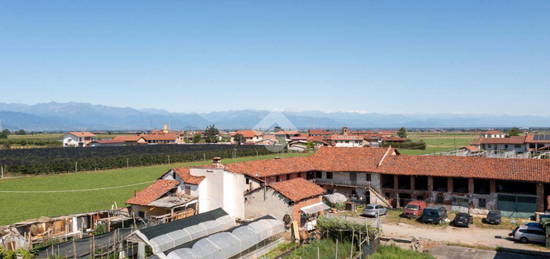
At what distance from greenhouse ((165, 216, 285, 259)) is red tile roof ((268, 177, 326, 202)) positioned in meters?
3.58

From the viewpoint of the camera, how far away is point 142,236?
20.1 meters

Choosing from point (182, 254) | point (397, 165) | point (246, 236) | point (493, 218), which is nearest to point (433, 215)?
point (493, 218)

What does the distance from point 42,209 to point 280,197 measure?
1909 cm

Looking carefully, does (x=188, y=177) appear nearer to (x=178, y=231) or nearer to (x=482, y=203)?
(x=178, y=231)

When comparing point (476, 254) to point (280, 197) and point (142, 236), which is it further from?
point (142, 236)

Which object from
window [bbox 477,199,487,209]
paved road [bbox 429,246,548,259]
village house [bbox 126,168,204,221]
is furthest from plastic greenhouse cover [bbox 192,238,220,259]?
window [bbox 477,199,487,209]

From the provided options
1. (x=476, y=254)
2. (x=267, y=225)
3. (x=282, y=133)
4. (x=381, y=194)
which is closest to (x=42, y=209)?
(x=267, y=225)

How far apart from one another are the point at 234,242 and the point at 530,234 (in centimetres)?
1670

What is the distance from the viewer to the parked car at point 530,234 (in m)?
23.8

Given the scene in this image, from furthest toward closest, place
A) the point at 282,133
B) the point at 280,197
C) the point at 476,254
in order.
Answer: the point at 282,133 → the point at 280,197 → the point at 476,254

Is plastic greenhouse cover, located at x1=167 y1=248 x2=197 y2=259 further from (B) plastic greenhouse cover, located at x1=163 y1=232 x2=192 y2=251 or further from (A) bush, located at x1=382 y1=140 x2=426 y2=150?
(A) bush, located at x1=382 y1=140 x2=426 y2=150

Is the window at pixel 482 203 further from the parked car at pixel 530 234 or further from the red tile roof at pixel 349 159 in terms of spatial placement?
the red tile roof at pixel 349 159

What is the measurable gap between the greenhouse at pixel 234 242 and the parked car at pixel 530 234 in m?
13.6

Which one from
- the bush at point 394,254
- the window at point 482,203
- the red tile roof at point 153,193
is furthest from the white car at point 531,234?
the red tile roof at point 153,193
